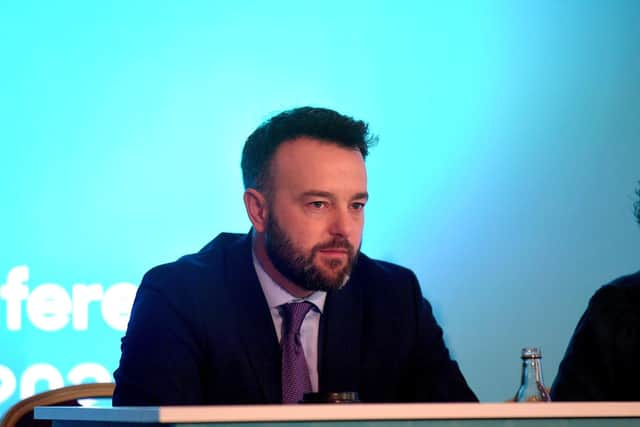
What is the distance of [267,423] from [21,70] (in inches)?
98.7

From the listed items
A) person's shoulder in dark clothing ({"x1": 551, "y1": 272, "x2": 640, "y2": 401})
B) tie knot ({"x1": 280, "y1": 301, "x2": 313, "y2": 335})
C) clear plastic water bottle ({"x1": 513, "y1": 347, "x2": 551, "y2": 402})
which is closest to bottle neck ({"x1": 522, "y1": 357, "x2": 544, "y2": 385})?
clear plastic water bottle ({"x1": 513, "y1": 347, "x2": 551, "y2": 402})

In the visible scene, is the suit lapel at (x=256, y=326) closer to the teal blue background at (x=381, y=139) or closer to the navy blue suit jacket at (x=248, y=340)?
the navy blue suit jacket at (x=248, y=340)

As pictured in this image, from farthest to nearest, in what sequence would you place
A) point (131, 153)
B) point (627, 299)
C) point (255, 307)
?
point (131, 153)
point (255, 307)
point (627, 299)

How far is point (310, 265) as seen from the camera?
2.35 m

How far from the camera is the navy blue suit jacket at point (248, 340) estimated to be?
225cm

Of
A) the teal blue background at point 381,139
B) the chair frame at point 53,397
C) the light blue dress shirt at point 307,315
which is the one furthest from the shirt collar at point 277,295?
the teal blue background at point 381,139

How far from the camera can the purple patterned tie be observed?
233 centimetres

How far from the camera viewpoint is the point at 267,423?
124 cm

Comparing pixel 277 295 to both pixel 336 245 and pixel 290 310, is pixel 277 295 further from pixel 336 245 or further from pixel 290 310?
pixel 336 245

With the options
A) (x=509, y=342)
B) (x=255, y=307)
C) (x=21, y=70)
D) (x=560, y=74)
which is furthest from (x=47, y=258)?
(x=560, y=74)

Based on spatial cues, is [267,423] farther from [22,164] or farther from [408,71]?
[408,71]

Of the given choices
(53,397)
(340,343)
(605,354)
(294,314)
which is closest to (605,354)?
(605,354)

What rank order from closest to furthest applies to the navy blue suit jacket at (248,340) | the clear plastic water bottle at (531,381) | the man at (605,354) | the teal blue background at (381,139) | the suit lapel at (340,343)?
the clear plastic water bottle at (531,381), the man at (605,354), the navy blue suit jacket at (248,340), the suit lapel at (340,343), the teal blue background at (381,139)

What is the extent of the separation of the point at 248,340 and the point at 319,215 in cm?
33
